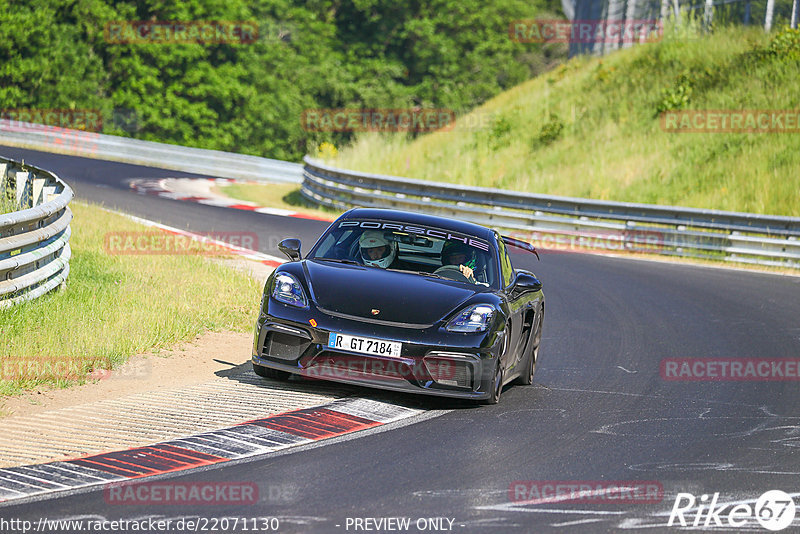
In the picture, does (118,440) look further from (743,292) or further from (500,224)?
(500,224)

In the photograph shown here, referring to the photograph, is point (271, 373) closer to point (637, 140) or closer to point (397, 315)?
point (397, 315)

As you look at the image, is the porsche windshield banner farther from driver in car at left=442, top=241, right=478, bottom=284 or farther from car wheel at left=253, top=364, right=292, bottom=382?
car wheel at left=253, top=364, right=292, bottom=382

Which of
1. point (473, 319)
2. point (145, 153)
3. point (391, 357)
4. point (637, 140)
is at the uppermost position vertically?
point (637, 140)

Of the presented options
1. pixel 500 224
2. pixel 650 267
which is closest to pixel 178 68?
pixel 500 224

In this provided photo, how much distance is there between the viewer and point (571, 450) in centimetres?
727

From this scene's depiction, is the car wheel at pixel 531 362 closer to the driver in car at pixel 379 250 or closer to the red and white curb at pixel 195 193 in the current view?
Answer: the driver in car at pixel 379 250

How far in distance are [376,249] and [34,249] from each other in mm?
3531

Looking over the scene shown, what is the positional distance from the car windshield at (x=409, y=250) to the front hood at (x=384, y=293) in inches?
12.8

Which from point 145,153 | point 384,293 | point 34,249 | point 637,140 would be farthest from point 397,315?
point 145,153

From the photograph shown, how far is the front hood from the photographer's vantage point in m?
8.12

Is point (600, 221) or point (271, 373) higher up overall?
point (271, 373)

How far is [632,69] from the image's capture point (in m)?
34.6

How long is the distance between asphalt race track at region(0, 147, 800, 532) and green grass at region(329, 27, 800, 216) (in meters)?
13.4

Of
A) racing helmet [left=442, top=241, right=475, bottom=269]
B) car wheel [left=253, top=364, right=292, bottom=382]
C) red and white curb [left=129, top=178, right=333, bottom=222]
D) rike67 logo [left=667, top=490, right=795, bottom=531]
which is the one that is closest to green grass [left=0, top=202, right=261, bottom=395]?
car wheel [left=253, top=364, right=292, bottom=382]
